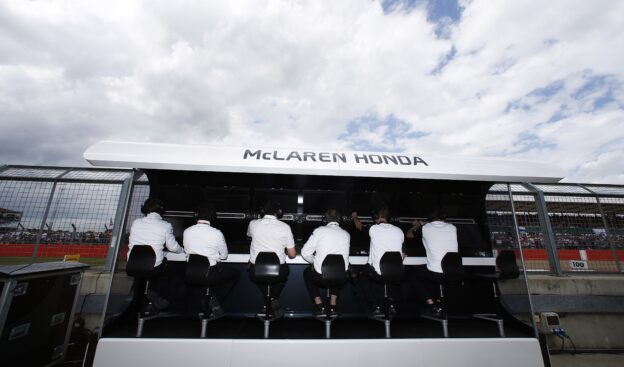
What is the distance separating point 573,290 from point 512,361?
7.86ft

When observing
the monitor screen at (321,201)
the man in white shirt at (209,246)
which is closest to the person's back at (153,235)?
the man in white shirt at (209,246)

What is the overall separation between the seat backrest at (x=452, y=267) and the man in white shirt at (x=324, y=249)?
1.03 meters

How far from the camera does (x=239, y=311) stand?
327cm

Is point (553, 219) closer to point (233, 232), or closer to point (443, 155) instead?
point (443, 155)

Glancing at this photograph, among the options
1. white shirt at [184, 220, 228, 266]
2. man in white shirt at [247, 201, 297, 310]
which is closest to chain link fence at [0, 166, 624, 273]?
white shirt at [184, 220, 228, 266]

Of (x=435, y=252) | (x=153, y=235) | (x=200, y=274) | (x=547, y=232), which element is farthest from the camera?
(x=547, y=232)

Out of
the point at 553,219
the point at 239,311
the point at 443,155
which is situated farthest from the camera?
the point at 553,219

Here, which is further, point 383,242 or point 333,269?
point 383,242

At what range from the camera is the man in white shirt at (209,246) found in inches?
98.6

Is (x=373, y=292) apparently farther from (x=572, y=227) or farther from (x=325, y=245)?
(x=572, y=227)

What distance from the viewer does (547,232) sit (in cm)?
384

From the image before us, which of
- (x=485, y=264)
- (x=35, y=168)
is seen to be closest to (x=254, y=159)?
(x=485, y=264)

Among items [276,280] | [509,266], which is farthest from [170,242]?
[509,266]

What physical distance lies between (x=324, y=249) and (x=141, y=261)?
175cm
